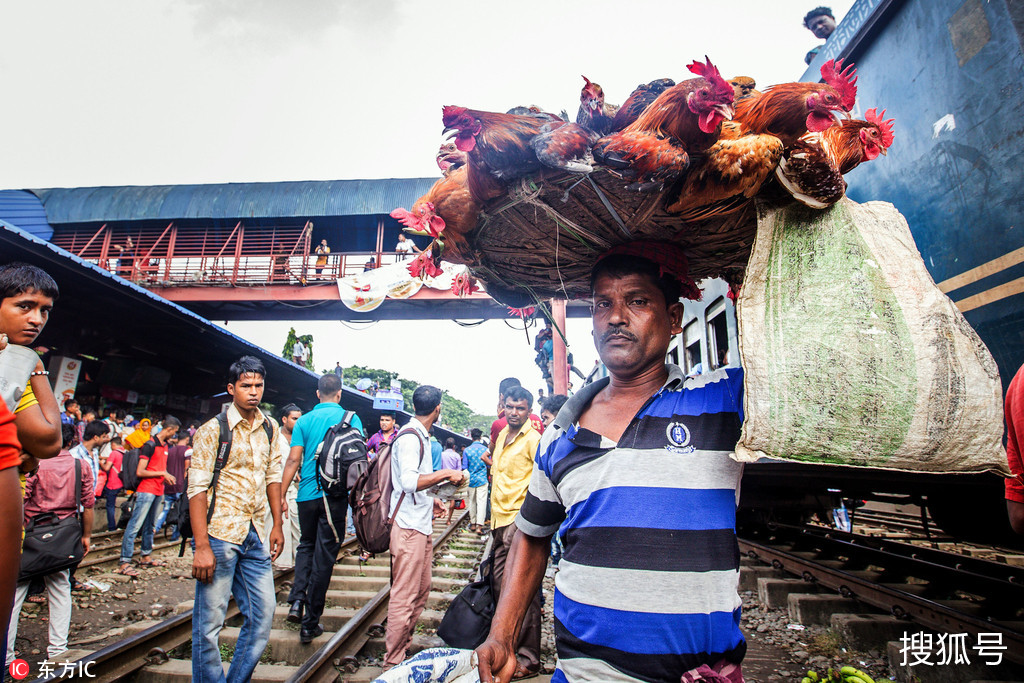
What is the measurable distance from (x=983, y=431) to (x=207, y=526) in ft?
12.4

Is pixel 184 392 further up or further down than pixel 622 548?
further up

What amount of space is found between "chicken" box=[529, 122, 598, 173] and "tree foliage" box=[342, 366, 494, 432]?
3194 centimetres

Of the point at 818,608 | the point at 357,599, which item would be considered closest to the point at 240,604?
the point at 357,599

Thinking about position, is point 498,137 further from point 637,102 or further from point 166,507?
point 166,507

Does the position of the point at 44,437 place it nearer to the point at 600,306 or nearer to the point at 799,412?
the point at 600,306

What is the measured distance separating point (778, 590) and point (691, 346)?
430cm

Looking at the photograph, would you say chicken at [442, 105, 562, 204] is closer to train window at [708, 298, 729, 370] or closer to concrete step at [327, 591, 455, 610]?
concrete step at [327, 591, 455, 610]

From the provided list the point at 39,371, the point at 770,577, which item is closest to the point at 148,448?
the point at 39,371

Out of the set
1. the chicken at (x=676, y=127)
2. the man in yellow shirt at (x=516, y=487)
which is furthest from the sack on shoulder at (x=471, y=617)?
the chicken at (x=676, y=127)

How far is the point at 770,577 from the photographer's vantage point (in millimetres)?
6176

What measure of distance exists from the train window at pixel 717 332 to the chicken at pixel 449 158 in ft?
21.0

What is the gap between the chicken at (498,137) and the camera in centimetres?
150

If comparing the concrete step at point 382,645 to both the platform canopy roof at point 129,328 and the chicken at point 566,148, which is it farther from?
the platform canopy roof at point 129,328

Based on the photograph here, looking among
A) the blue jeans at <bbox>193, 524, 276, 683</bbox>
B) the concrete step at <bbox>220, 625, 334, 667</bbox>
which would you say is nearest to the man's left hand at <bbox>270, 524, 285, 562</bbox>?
the blue jeans at <bbox>193, 524, 276, 683</bbox>
